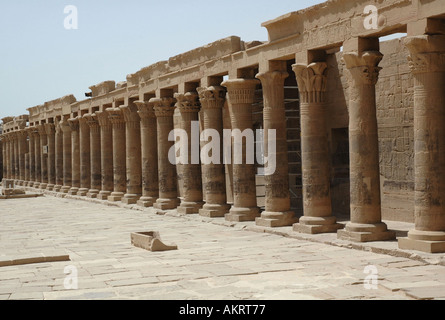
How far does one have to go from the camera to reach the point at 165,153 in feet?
70.4

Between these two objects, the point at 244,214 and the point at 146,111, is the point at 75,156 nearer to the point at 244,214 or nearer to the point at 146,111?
the point at 146,111

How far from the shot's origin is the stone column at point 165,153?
21.4 m

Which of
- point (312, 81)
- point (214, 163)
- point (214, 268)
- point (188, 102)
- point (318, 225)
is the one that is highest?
point (188, 102)

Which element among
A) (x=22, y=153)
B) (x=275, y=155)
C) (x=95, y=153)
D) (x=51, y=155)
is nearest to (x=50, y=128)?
(x=51, y=155)

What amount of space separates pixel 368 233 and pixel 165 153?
1052 cm

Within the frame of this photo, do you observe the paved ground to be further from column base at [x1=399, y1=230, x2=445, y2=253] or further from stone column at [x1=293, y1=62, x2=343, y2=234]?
stone column at [x1=293, y1=62, x2=343, y2=234]

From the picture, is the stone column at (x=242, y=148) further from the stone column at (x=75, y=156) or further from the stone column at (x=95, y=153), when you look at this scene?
the stone column at (x=75, y=156)

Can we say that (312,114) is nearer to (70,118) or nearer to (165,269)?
(165,269)

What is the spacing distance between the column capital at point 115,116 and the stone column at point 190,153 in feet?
19.3

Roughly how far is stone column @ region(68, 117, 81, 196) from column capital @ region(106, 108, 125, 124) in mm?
6124

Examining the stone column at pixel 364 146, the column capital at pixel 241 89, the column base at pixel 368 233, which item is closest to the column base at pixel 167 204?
the column capital at pixel 241 89

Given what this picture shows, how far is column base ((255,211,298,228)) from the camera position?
602 inches

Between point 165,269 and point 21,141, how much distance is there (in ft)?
118

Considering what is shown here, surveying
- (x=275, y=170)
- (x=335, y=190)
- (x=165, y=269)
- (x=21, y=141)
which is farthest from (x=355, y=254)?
(x=21, y=141)
